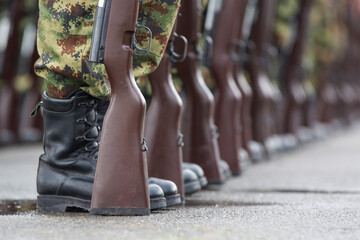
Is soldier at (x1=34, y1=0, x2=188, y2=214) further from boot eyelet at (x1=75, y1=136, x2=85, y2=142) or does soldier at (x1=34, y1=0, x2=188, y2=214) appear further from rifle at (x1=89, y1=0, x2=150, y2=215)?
rifle at (x1=89, y1=0, x2=150, y2=215)

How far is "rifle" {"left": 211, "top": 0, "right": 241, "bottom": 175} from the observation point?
6.33 m

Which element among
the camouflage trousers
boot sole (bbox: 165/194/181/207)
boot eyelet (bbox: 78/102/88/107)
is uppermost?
the camouflage trousers

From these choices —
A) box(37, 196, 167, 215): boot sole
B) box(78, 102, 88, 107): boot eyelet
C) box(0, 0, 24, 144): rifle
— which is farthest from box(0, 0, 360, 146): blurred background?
box(37, 196, 167, 215): boot sole

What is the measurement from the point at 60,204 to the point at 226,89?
3.02 metres

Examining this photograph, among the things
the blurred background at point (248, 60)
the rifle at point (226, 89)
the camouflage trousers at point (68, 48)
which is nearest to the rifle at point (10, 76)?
the blurred background at point (248, 60)

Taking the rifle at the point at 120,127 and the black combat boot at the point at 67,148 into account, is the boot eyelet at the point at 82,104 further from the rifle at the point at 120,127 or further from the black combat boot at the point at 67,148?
the rifle at the point at 120,127

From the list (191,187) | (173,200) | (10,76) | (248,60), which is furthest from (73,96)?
(10,76)

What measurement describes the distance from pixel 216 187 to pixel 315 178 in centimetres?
107

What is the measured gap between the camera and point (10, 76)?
10.3 m

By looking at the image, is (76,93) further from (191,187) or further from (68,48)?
(191,187)

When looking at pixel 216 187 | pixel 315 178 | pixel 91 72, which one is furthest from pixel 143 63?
pixel 315 178

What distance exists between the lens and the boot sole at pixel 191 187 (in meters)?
4.54

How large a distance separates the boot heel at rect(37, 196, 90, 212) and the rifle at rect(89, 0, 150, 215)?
0.18 metres

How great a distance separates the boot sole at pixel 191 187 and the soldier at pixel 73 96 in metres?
0.60
